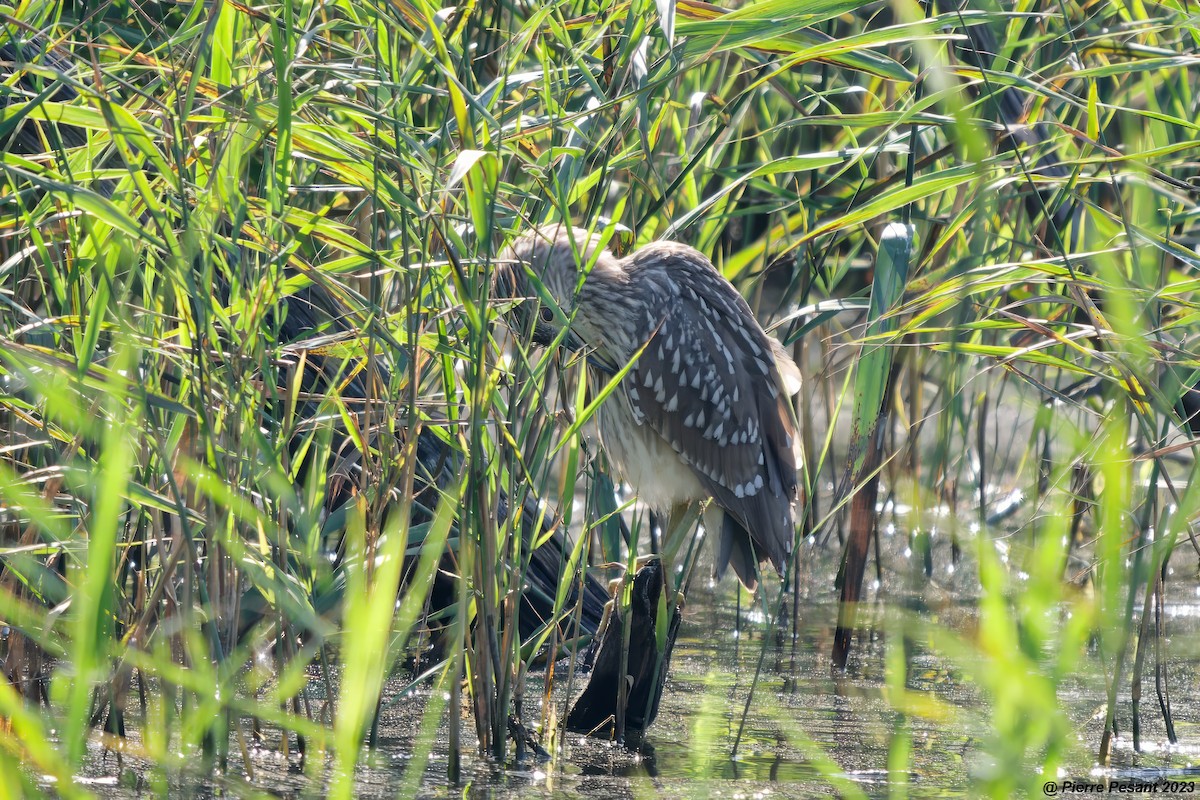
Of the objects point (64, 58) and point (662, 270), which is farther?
point (662, 270)

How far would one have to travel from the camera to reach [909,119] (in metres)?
2.50

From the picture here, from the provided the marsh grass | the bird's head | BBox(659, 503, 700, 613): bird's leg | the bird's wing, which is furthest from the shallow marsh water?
the bird's head

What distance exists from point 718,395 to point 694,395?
0.08 metres

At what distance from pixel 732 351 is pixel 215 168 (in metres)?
2.15

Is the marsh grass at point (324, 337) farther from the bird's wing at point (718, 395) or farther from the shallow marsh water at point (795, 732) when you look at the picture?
the bird's wing at point (718, 395)

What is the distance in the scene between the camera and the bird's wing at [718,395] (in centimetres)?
384

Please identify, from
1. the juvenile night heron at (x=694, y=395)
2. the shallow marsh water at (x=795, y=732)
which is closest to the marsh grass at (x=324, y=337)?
the shallow marsh water at (x=795, y=732)

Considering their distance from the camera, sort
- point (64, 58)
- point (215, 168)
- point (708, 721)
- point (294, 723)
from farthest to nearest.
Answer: point (708, 721) < point (64, 58) < point (215, 168) < point (294, 723)

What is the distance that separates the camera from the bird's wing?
384 centimetres

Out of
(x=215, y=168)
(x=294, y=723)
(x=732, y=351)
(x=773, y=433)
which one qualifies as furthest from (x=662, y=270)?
(x=294, y=723)

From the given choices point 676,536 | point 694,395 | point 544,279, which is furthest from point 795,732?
point 694,395

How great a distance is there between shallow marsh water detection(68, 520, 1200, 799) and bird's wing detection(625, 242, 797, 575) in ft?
1.45

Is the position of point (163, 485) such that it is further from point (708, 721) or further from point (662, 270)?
point (662, 270)

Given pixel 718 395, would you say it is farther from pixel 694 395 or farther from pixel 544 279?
pixel 544 279
